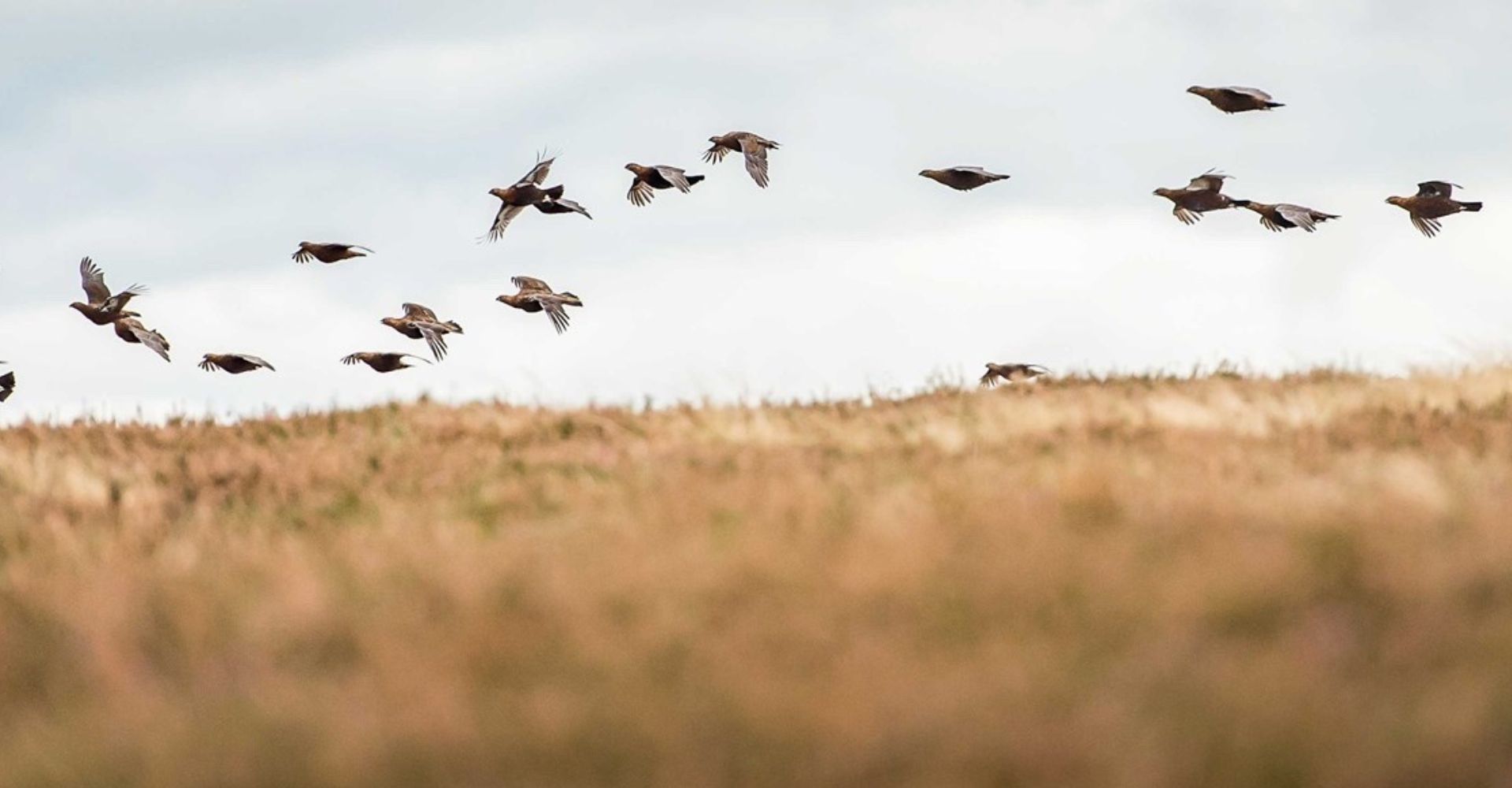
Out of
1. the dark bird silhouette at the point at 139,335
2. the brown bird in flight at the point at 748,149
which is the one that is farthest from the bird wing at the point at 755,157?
the dark bird silhouette at the point at 139,335

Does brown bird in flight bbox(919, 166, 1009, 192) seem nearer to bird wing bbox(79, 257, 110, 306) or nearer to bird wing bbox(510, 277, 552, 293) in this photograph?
bird wing bbox(510, 277, 552, 293)

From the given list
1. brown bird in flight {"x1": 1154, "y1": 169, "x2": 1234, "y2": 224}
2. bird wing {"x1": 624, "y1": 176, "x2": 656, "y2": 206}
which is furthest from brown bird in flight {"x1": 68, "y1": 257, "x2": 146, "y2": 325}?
brown bird in flight {"x1": 1154, "y1": 169, "x2": 1234, "y2": 224}

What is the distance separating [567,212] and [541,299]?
111 centimetres

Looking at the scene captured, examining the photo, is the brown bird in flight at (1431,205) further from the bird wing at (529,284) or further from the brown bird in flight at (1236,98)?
the bird wing at (529,284)

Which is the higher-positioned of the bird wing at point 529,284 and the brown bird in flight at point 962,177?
the brown bird in flight at point 962,177

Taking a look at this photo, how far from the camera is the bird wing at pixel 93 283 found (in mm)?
20938

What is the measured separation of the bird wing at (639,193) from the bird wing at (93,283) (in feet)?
21.7

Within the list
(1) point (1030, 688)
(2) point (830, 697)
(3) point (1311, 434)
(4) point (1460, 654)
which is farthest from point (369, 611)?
(3) point (1311, 434)

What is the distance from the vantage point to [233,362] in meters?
20.9

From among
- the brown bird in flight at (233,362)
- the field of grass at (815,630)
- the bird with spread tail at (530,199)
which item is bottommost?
the field of grass at (815,630)

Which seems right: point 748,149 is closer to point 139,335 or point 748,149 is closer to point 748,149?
point 748,149

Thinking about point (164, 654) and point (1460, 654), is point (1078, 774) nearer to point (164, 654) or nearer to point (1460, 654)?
point (1460, 654)

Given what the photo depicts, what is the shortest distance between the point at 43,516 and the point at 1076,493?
8.64m

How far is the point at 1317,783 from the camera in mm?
5305
